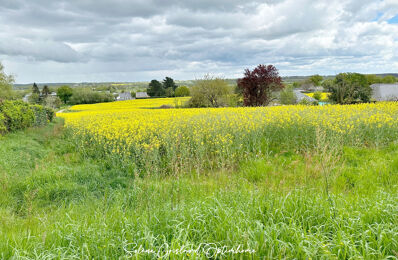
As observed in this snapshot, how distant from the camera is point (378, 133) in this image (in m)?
8.69

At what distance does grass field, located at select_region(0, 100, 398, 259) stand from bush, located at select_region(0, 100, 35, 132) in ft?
8.22

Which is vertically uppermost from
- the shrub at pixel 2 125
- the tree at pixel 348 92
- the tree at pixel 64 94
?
Result: the tree at pixel 64 94

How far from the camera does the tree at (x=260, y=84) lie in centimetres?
2888

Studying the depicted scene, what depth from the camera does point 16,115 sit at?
12344 millimetres

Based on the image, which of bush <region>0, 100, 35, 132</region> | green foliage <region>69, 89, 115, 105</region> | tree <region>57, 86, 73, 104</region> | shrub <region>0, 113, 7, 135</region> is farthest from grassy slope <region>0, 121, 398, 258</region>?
tree <region>57, 86, 73, 104</region>

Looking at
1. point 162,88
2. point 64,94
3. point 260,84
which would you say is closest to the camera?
point 260,84

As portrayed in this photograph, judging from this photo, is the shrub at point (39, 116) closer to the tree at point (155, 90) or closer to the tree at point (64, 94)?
the tree at point (155, 90)

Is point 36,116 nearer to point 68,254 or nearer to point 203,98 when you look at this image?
point 68,254

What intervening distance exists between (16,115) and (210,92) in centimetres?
2575

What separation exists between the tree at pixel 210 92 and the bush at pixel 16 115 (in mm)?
23943

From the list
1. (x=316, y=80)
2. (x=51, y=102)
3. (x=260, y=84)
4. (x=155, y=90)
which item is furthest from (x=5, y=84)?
(x=316, y=80)

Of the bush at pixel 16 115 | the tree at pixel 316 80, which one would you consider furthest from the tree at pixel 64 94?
the tree at pixel 316 80

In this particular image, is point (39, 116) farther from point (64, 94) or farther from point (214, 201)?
point (64, 94)

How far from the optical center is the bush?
11883mm
